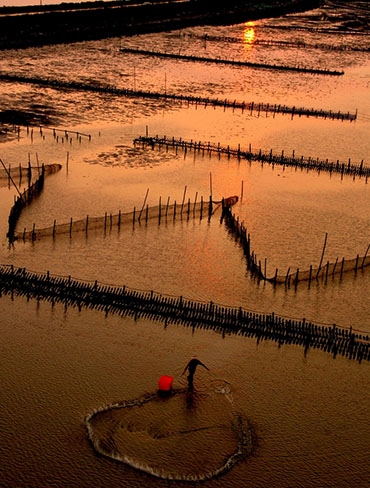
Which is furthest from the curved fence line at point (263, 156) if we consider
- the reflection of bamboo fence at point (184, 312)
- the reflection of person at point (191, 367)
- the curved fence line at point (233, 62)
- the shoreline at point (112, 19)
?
the shoreline at point (112, 19)

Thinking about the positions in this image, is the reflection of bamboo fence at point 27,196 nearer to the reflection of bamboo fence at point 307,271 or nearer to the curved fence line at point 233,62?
the reflection of bamboo fence at point 307,271

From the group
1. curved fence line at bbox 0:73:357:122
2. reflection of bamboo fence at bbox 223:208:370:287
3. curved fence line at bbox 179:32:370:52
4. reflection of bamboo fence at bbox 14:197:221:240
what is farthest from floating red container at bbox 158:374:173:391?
curved fence line at bbox 179:32:370:52

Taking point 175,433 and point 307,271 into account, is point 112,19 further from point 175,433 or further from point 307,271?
point 175,433

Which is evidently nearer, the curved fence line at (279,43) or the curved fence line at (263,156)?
the curved fence line at (263,156)

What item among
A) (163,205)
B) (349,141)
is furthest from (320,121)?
(163,205)

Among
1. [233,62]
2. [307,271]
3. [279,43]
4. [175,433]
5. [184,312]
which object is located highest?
[279,43]

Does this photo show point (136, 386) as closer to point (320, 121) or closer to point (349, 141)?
point (349, 141)

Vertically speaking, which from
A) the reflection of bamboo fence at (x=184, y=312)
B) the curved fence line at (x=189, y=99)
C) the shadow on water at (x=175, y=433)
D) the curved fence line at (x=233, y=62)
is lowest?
the shadow on water at (x=175, y=433)

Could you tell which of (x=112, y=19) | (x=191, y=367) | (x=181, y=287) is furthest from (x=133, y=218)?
(x=112, y=19)
